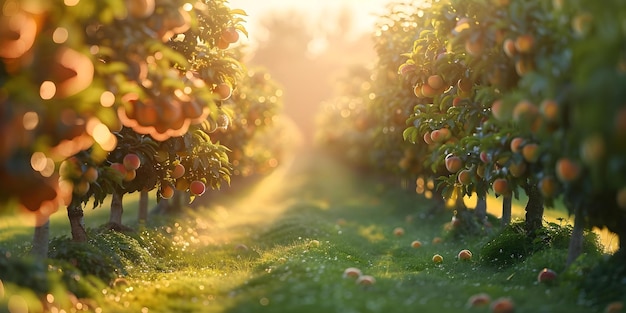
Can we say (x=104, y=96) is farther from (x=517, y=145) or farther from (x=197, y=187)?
(x=517, y=145)

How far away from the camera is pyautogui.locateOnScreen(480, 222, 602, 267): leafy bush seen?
12633 mm

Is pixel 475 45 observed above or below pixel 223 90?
above

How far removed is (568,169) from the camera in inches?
311

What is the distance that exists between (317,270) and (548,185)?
3.92 m

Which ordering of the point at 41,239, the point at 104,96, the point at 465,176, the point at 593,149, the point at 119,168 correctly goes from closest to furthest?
the point at 593,149 → the point at 104,96 → the point at 41,239 → the point at 119,168 → the point at 465,176

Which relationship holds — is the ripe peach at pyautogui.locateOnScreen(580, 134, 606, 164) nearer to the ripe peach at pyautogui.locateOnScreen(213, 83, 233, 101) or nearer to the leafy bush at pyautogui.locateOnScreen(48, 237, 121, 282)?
the ripe peach at pyautogui.locateOnScreen(213, 83, 233, 101)

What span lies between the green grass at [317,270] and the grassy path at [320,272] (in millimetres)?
22

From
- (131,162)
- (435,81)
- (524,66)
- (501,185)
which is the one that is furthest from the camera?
(435,81)

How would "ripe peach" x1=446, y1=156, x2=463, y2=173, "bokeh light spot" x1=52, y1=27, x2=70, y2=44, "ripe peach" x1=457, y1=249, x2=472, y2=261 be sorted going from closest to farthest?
"bokeh light spot" x1=52, y1=27, x2=70, y2=44 < "ripe peach" x1=446, y1=156, x2=463, y2=173 < "ripe peach" x1=457, y1=249, x2=472, y2=261

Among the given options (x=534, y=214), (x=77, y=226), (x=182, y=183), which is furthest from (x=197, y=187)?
(x=534, y=214)

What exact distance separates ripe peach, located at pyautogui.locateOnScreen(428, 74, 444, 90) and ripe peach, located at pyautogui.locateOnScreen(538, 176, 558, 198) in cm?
345

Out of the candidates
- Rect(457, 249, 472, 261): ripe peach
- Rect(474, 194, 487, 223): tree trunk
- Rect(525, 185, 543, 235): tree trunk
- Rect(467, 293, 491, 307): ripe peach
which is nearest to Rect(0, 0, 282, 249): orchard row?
Rect(467, 293, 491, 307): ripe peach

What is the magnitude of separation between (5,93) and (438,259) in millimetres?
9939

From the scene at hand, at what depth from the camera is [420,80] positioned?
12453 millimetres
